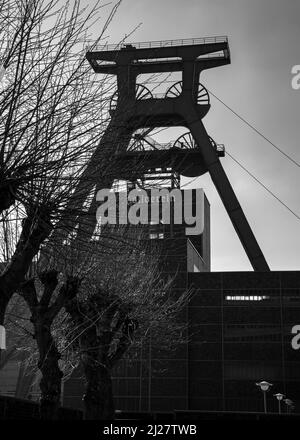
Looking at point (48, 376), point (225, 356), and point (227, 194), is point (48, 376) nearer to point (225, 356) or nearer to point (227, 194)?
point (227, 194)

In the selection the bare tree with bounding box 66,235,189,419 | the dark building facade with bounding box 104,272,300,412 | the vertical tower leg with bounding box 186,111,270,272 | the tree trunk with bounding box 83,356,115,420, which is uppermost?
the vertical tower leg with bounding box 186,111,270,272

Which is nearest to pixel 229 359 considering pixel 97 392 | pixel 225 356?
pixel 225 356

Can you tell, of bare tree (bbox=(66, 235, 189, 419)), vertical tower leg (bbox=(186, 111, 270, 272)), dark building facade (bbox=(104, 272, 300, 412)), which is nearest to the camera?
bare tree (bbox=(66, 235, 189, 419))

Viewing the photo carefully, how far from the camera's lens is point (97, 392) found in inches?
762

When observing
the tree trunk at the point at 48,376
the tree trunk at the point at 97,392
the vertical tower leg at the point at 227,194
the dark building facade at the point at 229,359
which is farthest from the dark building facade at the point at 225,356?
the tree trunk at the point at 48,376

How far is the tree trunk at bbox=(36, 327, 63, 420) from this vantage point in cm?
1573

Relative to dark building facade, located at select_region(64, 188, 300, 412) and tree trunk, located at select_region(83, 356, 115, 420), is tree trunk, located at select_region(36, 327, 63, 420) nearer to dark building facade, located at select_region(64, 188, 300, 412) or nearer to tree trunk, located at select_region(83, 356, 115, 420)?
tree trunk, located at select_region(83, 356, 115, 420)

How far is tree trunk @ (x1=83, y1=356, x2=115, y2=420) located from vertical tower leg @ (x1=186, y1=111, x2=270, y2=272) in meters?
29.9

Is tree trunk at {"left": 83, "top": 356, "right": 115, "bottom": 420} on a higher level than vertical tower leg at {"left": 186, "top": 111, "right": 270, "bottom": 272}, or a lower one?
lower

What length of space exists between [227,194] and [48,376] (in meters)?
34.3

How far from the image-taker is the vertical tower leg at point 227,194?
1898 inches

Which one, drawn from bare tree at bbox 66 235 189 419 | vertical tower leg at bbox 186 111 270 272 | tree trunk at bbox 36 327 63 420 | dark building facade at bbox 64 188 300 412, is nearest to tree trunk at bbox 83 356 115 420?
bare tree at bbox 66 235 189 419

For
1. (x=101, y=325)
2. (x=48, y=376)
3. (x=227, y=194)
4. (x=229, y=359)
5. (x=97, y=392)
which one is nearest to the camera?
(x=48, y=376)

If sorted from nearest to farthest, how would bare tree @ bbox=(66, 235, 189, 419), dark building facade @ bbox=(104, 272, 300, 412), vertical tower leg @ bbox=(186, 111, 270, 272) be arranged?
1. bare tree @ bbox=(66, 235, 189, 419)
2. vertical tower leg @ bbox=(186, 111, 270, 272)
3. dark building facade @ bbox=(104, 272, 300, 412)
